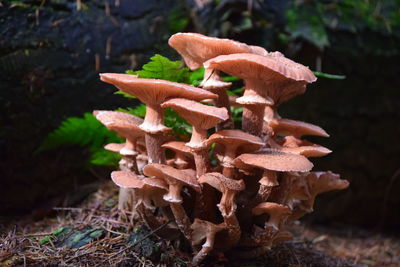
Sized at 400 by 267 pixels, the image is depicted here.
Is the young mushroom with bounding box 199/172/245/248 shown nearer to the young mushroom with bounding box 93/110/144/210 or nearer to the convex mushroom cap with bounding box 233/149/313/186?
the convex mushroom cap with bounding box 233/149/313/186

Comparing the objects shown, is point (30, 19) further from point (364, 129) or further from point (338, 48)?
point (364, 129)

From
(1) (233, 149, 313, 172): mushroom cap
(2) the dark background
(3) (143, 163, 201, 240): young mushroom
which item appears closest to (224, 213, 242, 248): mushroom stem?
(3) (143, 163, 201, 240): young mushroom

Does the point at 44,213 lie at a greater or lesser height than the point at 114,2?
lesser

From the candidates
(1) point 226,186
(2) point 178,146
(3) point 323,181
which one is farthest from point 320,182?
(2) point 178,146

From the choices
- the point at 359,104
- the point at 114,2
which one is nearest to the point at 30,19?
the point at 114,2

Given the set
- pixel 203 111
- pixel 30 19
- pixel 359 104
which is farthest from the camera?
pixel 359 104

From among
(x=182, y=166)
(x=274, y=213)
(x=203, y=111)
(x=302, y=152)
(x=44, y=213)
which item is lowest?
(x=44, y=213)

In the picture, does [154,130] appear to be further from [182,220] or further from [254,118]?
[254,118]
